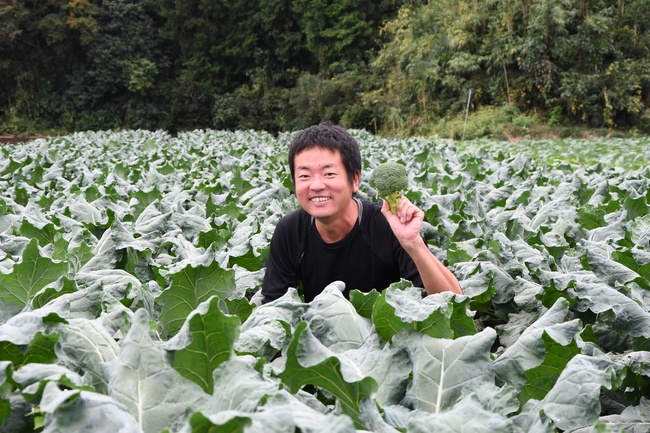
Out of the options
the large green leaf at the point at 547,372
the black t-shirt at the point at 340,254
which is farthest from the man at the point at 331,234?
the large green leaf at the point at 547,372

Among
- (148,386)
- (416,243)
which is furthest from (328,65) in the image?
(148,386)

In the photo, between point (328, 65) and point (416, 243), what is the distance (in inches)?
1417

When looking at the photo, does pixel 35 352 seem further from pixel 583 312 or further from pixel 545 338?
pixel 583 312

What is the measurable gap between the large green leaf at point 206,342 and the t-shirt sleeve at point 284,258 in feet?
3.95

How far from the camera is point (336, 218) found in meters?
2.44

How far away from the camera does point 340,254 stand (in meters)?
2.57

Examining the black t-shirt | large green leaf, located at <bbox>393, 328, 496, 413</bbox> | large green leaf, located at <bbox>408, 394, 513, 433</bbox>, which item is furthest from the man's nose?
large green leaf, located at <bbox>408, 394, 513, 433</bbox>

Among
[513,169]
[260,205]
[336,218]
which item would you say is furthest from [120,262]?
[513,169]

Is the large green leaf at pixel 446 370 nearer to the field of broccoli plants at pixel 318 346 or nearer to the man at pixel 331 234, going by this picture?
the field of broccoli plants at pixel 318 346

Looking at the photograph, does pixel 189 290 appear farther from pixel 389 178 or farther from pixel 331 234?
pixel 331 234

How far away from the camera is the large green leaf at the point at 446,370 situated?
124 centimetres

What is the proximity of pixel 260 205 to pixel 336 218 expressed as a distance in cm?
170

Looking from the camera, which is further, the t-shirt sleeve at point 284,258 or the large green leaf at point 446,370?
the t-shirt sleeve at point 284,258

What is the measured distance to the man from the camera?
7.45 feet
